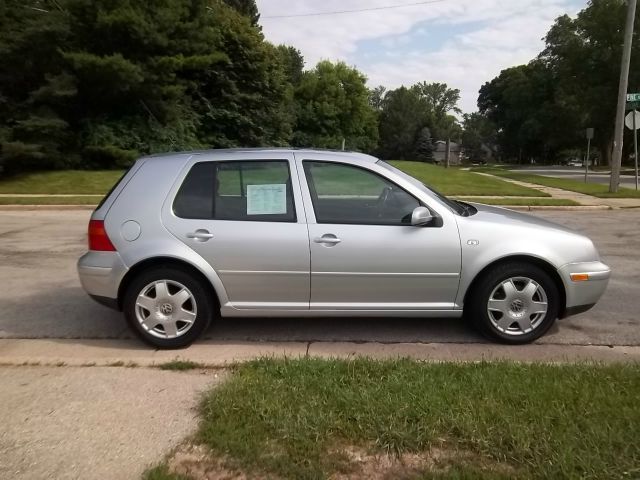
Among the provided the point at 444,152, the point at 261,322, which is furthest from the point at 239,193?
the point at 444,152

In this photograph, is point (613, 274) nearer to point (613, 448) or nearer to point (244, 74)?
point (613, 448)

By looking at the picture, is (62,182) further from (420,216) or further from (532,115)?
(532,115)

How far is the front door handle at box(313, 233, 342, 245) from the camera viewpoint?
411 centimetres

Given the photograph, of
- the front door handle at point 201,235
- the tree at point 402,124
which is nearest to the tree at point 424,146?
the tree at point 402,124

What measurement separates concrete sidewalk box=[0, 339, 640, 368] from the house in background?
88.7 m

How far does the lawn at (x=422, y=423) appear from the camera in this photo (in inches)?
97.6

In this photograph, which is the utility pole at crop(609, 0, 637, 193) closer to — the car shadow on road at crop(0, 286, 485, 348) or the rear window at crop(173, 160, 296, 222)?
the car shadow on road at crop(0, 286, 485, 348)

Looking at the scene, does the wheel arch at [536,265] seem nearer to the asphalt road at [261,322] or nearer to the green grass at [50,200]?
the asphalt road at [261,322]

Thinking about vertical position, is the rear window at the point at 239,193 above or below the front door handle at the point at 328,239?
above

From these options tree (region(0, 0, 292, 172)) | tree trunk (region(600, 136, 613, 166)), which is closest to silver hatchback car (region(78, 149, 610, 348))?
tree (region(0, 0, 292, 172))

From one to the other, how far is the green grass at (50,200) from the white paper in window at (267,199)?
12200 millimetres

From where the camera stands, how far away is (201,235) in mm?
4133

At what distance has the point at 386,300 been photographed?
4230 mm

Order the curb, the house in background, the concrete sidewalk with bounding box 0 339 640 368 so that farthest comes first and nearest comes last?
the house in background < the curb < the concrete sidewalk with bounding box 0 339 640 368
